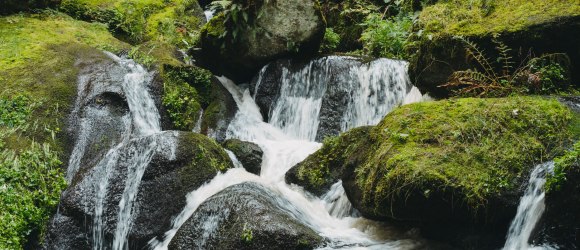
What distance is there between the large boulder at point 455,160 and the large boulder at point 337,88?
3548mm

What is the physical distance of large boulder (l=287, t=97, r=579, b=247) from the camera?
4.59 m

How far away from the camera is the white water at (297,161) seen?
5.58 metres

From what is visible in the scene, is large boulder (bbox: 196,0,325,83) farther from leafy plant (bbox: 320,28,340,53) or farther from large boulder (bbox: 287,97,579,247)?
large boulder (bbox: 287,97,579,247)

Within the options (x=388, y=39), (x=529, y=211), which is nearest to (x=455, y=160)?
(x=529, y=211)

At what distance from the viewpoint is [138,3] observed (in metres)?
14.2

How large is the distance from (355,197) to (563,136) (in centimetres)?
223

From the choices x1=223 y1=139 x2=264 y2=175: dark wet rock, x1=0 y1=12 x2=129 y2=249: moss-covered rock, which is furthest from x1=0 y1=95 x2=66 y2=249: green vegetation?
x1=223 y1=139 x2=264 y2=175: dark wet rock

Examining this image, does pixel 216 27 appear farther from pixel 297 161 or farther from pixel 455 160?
pixel 455 160

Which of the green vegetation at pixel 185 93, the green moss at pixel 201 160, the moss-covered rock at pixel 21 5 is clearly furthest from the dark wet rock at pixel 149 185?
the moss-covered rock at pixel 21 5

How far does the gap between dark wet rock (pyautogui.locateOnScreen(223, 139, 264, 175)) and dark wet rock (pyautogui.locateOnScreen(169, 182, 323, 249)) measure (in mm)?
2073

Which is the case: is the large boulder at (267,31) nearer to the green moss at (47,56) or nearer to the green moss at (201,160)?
the green moss at (47,56)

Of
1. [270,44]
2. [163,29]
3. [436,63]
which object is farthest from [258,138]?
[163,29]

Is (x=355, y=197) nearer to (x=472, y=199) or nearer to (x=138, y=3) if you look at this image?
(x=472, y=199)

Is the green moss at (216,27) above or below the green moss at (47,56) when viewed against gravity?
above
